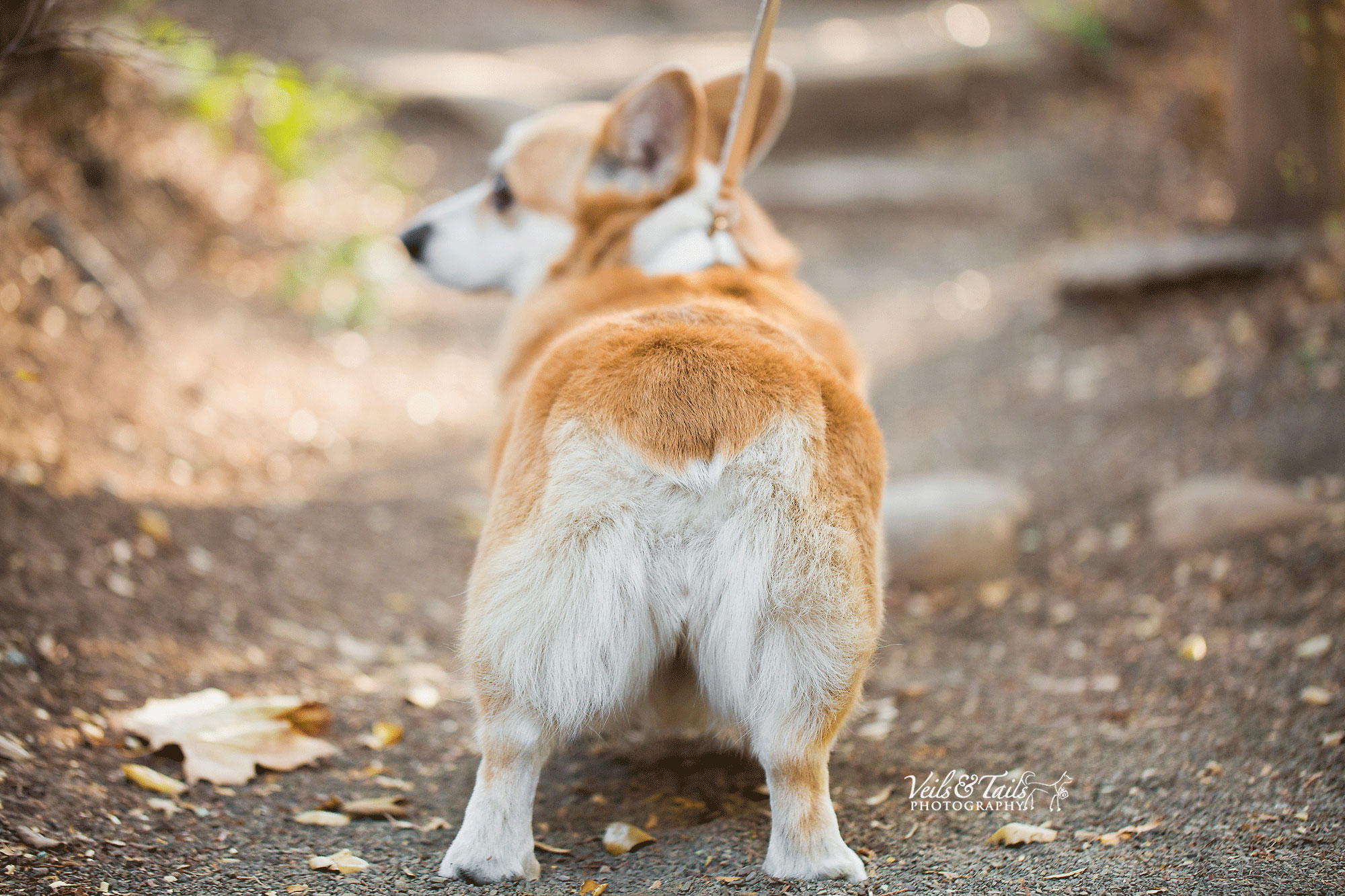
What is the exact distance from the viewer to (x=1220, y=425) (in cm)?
379

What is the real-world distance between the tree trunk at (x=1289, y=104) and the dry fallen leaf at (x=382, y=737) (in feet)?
13.3

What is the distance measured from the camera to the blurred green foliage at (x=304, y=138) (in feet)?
16.0

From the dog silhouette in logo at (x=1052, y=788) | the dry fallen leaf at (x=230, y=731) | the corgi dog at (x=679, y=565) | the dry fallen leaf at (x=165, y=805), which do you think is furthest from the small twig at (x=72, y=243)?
the dog silhouette in logo at (x=1052, y=788)

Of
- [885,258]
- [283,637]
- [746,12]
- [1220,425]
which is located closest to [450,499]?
[283,637]

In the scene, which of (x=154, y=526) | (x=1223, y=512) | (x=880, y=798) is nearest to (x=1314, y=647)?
(x=1223, y=512)

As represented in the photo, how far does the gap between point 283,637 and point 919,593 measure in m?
2.02

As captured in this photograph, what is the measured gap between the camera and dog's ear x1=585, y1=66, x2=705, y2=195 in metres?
2.51

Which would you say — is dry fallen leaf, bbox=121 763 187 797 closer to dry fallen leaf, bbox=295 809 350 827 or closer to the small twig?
dry fallen leaf, bbox=295 809 350 827

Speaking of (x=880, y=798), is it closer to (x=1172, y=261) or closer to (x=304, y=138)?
(x=1172, y=261)

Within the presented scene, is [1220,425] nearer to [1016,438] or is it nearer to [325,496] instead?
[1016,438]

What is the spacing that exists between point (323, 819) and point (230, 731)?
0.38 m

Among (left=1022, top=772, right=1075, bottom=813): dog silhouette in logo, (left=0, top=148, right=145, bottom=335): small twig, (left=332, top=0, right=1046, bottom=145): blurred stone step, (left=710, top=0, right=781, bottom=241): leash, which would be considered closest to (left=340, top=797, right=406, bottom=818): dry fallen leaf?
(left=1022, top=772, right=1075, bottom=813): dog silhouette in logo

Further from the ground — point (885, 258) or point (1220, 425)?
point (885, 258)

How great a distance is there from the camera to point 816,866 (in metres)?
1.77
